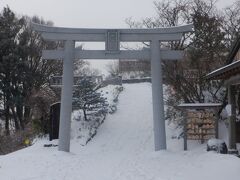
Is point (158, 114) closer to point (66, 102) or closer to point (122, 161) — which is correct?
point (122, 161)

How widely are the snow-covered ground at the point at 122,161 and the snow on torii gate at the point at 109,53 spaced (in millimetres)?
1135

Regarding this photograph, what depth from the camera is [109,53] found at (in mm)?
18703

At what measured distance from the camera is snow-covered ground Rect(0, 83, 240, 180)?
12102 mm

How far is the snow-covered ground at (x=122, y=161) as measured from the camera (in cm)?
1210

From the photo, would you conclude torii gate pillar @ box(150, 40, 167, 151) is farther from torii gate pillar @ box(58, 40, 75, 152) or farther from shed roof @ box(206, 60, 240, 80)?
torii gate pillar @ box(58, 40, 75, 152)

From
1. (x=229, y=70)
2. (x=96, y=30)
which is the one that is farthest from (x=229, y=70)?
(x=96, y=30)

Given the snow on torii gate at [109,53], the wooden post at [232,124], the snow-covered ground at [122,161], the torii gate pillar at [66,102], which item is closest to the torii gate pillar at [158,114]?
the snow on torii gate at [109,53]

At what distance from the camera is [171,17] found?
81.4 ft

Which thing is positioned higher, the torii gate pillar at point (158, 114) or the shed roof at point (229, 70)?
the shed roof at point (229, 70)

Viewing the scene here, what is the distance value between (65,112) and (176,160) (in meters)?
5.49

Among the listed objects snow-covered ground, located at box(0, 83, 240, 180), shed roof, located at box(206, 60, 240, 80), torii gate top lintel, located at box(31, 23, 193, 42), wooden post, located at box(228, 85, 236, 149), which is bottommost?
snow-covered ground, located at box(0, 83, 240, 180)

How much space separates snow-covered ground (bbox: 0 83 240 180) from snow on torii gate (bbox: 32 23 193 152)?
1.13 metres

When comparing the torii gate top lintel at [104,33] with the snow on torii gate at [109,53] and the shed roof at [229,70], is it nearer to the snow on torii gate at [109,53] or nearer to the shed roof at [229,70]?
the snow on torii gate at [109,53]

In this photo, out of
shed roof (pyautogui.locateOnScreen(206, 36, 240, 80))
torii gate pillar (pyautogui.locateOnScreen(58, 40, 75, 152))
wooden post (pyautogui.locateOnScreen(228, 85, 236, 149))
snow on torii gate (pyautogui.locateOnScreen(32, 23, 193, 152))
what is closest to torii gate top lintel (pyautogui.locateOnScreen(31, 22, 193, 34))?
snow on torii gate (pyautogui.locateOnScreen(32, 23, 193, 152))
